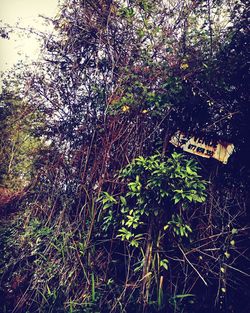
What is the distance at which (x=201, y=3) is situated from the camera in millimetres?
4859

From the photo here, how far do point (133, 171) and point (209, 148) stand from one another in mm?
969

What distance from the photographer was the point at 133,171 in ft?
11.4

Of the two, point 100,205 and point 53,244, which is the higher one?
point 100,205

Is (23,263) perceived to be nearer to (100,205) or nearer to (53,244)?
(53,244)

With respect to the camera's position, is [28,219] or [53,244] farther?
[28,219]

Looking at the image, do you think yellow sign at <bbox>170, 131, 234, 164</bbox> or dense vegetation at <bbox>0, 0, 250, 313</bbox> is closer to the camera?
dense vegetation at <bbox>0, 0, 250, 313</bbox>

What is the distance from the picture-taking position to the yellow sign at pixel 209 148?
349 centimetres

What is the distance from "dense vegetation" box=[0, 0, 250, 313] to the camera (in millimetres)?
3250

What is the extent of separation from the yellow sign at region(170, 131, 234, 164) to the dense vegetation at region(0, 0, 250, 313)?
9 centimetres

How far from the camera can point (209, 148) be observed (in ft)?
11.6

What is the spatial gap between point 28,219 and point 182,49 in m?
3.58

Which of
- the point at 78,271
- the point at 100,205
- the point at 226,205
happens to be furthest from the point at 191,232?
the point at 78,271

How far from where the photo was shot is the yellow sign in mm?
3486

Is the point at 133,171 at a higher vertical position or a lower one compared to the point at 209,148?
lower
